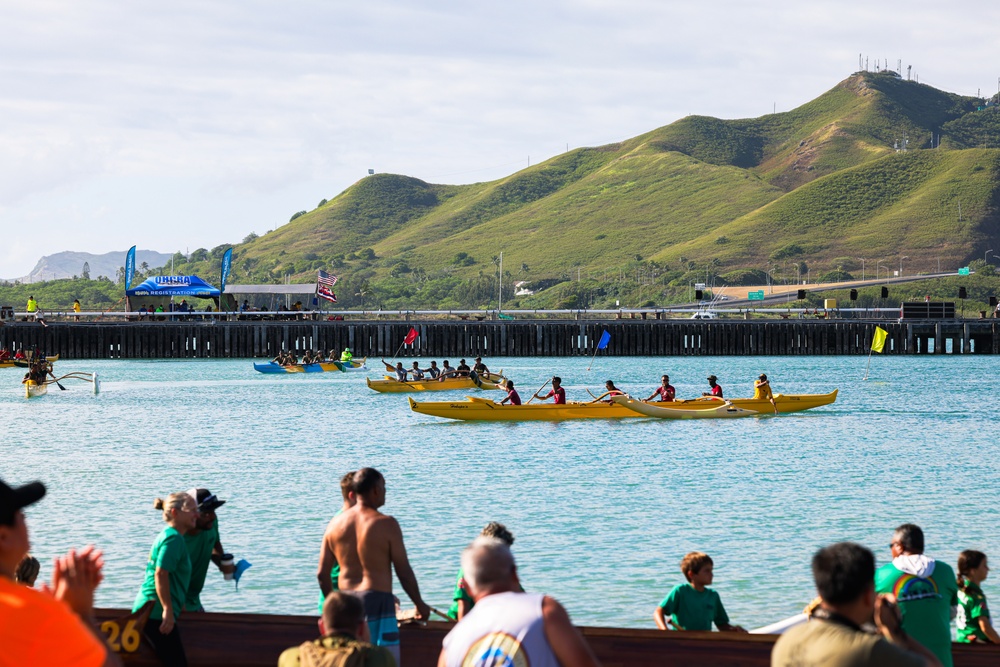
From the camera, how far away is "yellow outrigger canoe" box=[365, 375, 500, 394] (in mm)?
52406

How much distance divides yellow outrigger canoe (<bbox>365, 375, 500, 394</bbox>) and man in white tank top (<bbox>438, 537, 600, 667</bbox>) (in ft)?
155

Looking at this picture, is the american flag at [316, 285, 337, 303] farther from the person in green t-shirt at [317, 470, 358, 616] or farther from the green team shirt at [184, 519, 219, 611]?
the person in green t-shirt at [317, 470, 358, 616]

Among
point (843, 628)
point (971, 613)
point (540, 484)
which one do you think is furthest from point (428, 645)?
point (540, 484)

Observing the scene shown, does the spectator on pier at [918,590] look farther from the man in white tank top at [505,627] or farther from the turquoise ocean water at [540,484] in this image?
the turquoise ocean water at [540,484]

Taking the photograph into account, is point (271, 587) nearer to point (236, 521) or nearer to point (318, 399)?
point (236, 521)

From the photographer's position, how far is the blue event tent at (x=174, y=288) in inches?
3120

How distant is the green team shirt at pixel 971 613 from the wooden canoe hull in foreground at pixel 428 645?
45cm

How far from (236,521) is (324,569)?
1369 cm

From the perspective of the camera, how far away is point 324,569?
7.88 m

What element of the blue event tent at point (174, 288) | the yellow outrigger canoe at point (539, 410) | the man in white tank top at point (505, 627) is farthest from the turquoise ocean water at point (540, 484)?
the blue event tent at point (174, 288)

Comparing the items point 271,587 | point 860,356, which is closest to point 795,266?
point 860,356

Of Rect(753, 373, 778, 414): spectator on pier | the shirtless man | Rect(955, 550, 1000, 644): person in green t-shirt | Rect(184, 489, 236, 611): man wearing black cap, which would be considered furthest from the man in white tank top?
Rect(753, 373, 778, 414): spectator on pier

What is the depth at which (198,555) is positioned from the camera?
829cm

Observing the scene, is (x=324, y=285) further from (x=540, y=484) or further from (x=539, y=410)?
(x=540, y=484)
